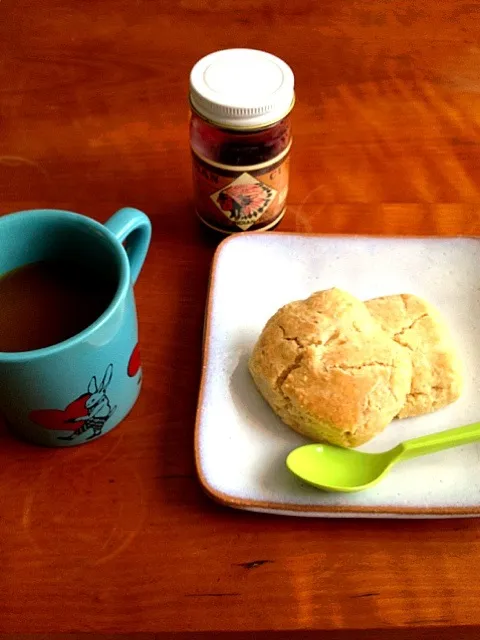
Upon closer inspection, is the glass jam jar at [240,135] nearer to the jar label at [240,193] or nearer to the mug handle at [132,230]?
the jar label at [240,193]

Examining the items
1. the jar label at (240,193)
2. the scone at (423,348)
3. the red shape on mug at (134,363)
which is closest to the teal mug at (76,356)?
the red shape on mug at (134,363)

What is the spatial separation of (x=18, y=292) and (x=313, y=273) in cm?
31

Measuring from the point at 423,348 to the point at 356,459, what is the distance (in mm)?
131

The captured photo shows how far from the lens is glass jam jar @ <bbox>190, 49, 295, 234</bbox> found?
0.64m

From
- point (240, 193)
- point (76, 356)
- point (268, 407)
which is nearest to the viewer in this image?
point (76, 356)

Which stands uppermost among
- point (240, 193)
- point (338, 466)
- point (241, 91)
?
point (241, 91)

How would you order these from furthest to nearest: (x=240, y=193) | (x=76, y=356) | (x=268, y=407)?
(x=240, y=193), (x=268, y=407), (x=76, y=356)

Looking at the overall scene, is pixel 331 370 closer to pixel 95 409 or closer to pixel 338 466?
pixel 338 466

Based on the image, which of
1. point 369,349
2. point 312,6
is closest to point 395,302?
point 369,349

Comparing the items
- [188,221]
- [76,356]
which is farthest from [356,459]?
[188,221]

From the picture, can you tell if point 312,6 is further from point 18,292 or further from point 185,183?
point 18,292

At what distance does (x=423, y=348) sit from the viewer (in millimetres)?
623

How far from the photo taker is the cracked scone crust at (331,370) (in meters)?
0.56

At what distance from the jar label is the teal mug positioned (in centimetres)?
12
